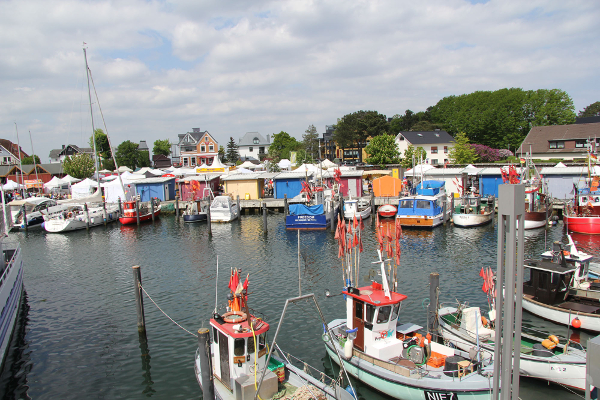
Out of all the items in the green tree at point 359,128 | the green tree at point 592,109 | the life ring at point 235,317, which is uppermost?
the green tree at point 592,109

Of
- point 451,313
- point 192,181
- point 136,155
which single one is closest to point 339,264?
point 451,313

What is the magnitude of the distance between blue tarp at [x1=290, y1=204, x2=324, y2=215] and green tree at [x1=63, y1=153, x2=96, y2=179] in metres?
54.9

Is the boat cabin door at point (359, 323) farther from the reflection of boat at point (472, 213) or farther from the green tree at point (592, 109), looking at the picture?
the green tree at point (592, 109)

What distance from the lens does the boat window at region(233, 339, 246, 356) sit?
11.0 metres

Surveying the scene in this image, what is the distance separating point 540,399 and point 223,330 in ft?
30.3

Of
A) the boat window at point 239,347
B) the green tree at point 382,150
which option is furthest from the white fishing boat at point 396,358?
the green tree at point 382,150

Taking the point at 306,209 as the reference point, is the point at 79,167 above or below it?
above

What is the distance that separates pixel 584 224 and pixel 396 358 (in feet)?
88.8

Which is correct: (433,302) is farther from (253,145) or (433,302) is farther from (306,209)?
(253,145)

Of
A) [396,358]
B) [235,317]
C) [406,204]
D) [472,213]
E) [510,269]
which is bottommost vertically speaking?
[396,358]

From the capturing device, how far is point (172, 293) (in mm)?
21688

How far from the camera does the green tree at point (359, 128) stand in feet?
325

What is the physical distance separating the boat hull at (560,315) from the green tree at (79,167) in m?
76.9

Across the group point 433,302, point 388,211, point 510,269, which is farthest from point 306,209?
point 510,269
